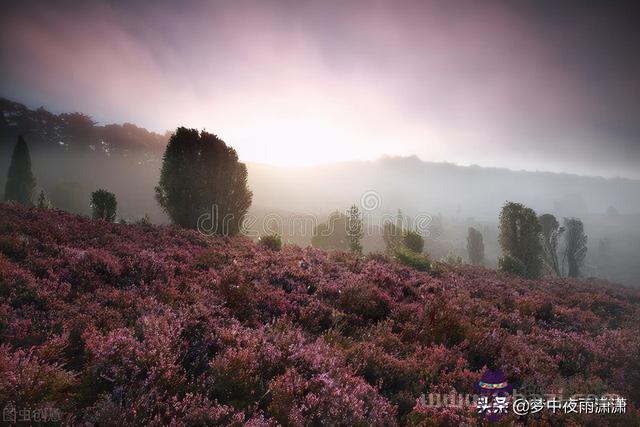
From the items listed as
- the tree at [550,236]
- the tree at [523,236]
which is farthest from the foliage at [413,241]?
the tree at [550,236]

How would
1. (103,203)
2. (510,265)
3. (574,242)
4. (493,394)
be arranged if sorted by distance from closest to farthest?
(493,394), (103,203), (510,265), (574,242)

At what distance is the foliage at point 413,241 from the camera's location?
24766 mm

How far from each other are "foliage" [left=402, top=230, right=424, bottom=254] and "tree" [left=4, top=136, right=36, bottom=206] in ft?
168

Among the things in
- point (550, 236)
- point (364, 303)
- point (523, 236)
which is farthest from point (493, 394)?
point (550, 236)

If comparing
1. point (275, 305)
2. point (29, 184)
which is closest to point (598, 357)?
point (275, 305)

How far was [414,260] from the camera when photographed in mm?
17250

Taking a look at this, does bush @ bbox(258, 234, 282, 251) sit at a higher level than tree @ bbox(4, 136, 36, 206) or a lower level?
lower

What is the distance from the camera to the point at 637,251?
137m

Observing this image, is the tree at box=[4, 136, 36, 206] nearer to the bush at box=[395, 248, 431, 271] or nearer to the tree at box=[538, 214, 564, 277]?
the bush at box=[395, 248, 431, 271]

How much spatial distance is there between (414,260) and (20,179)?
2171 inches

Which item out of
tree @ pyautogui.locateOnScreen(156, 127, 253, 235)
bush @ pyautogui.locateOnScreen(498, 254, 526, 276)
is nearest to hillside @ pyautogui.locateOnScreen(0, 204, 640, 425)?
tree @ pyautogui.locateOnScreen(156, 127, 253, 235)

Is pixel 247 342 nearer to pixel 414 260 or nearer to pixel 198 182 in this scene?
pixel 414 260

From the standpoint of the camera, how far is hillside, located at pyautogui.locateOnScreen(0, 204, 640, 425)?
12.3ft

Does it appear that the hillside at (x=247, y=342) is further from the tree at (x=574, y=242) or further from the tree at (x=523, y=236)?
the tree at (x=574, y=242)
